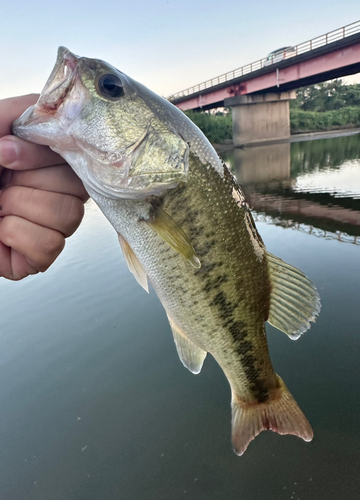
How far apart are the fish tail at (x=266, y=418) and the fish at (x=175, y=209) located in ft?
0.04

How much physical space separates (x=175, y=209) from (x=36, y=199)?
74cm

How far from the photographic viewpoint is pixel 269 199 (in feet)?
37.6

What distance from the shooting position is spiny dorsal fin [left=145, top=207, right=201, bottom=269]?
4.98ft

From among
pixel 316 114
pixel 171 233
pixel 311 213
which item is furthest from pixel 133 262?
pixel 316 114

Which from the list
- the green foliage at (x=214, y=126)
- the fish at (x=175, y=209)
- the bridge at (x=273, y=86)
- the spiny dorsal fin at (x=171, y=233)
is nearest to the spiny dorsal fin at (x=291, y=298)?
the fish at (x=175, y=209)

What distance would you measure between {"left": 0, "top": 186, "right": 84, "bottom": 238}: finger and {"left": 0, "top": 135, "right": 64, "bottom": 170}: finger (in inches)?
5.9

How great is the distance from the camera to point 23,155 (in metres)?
1.50

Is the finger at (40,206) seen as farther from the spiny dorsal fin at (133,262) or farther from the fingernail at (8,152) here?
the spiny dorsal fin at (133,262)

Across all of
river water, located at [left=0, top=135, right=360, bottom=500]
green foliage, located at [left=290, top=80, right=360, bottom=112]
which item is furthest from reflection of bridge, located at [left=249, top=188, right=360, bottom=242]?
green foliage, located at [left=290, top=80, right=360, bottom=112]

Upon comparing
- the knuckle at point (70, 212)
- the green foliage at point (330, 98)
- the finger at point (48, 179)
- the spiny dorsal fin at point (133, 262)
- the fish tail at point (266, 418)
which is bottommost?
the fish tail at point (266, 418)

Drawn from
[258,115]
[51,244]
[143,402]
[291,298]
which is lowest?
[143,402]

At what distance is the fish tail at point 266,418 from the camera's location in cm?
192

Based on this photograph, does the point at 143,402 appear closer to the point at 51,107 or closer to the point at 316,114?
the point at 51,107

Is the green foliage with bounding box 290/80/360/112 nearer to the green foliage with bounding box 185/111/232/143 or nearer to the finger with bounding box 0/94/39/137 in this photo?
the green foliage with bounding box 185/111/232/143
